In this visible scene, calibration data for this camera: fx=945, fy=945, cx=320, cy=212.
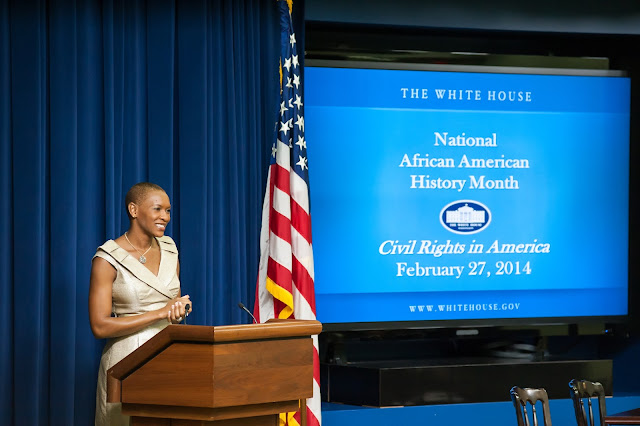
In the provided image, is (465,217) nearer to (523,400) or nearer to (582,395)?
(582,395)

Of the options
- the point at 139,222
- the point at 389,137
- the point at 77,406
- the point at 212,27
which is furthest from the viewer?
the point at 389,137

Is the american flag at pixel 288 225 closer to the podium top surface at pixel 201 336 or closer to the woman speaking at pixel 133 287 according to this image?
the woman speaking at pixel 133 287

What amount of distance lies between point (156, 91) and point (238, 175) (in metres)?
0.65

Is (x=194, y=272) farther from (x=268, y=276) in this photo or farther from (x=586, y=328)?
(x=586, y=328)

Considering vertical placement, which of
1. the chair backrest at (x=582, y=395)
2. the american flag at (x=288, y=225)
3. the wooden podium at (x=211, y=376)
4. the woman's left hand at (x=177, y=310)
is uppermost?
the american flag at (x=288, y=225)

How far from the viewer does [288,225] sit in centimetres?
509

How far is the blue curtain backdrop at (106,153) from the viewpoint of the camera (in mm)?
4949

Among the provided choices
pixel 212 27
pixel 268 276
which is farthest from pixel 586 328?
pixel 212 27

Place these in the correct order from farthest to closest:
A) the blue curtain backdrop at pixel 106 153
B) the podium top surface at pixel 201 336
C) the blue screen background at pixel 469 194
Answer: the blue screen background at pixel 469 194 < the blue curtain backdrop at pixel 106 153 < the podium top surface at pixel 201 336

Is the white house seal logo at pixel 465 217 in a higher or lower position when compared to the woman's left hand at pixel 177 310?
higher

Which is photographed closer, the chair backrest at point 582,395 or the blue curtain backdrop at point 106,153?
the chair backrest at point 582,395

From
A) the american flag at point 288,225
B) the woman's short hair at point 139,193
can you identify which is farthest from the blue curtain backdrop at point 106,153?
the woman's short hair at point 139,193

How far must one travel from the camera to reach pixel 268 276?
16.7ft

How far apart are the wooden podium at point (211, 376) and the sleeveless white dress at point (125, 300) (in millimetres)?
701
